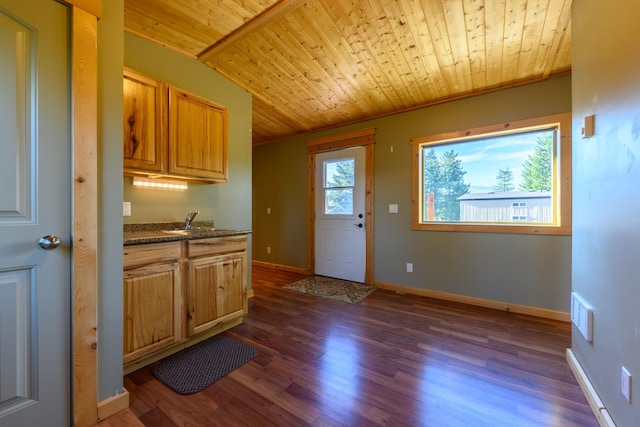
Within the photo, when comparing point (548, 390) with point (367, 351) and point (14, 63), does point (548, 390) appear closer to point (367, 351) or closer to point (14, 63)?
point (367, 351)

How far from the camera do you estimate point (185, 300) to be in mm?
1914

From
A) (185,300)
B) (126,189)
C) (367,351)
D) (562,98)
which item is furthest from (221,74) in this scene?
(562,98)

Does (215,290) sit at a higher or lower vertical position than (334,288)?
higher

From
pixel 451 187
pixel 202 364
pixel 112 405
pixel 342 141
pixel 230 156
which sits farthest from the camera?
pixel 342 141

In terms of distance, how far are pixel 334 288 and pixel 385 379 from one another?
196 cm

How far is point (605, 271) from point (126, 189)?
327 cm

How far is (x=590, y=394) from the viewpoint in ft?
4.66

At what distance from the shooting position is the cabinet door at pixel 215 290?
1.95 m

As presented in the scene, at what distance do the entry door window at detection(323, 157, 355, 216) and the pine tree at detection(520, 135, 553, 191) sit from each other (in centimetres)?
209

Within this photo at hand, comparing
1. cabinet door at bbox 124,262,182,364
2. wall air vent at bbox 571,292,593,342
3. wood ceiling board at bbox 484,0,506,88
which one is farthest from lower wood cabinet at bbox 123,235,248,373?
wood ceiling board at bbox 484,0,506,88

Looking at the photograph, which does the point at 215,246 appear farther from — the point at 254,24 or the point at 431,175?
the point at 431,175

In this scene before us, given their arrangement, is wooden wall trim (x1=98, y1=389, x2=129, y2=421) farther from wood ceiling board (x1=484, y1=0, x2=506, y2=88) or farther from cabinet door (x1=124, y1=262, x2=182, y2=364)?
wood ceiling board (x1=484, y1=0, x2=506, y2=88)

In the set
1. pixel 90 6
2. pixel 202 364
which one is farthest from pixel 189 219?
pixel 90 6

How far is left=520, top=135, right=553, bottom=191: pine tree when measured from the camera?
8.84 ft
